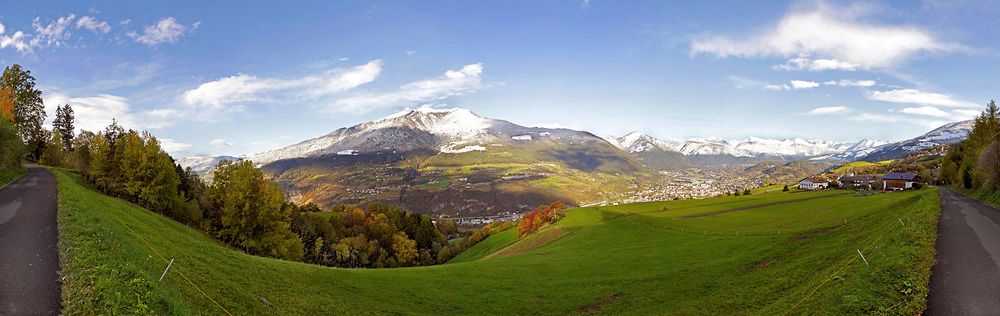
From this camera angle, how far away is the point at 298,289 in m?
25.6

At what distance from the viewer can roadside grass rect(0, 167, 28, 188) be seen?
3885 cm

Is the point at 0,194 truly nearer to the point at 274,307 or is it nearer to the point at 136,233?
the point at 136,233

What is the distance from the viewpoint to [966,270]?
17.2m

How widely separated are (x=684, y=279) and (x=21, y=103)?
359 ft

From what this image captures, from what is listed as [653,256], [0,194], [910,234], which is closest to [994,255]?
[910,234]

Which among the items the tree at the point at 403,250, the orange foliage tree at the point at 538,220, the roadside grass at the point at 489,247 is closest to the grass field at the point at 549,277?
the roadside grass at the point at 489,247

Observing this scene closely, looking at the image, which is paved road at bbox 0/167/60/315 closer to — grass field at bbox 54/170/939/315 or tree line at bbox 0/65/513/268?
grass field at bbox 54/170/939/315

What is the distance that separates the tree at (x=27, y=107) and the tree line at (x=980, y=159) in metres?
137

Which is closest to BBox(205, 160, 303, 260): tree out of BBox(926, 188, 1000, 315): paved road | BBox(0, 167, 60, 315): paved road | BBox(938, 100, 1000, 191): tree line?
BBox(0, 167, 60, 315): paved road

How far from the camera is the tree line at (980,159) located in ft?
156

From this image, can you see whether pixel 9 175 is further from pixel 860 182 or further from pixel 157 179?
pixel 860 182

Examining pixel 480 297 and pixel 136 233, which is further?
pixel 480 297

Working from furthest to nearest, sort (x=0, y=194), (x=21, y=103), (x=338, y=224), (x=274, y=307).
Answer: (x=338, y=224), (x=21, y=103), (x=0, y=194), (x=274, y=307)

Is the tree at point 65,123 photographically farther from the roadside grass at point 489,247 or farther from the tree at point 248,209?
the roadside grass at point 489,247
